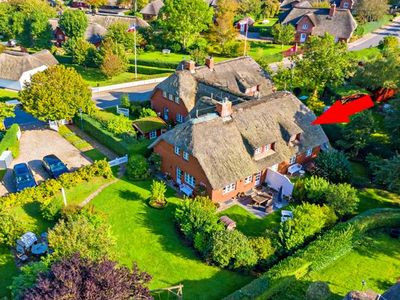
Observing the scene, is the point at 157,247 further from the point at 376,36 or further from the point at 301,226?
the point at 376,36

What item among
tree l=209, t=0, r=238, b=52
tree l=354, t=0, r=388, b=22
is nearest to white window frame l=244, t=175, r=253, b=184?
tree l=209, t=0, r=238, b=52

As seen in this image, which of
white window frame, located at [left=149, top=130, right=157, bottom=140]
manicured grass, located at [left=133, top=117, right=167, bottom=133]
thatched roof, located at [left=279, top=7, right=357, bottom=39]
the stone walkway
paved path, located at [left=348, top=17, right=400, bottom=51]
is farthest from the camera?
paved path, located at [left=348, top=17, right=400, bottom=51]

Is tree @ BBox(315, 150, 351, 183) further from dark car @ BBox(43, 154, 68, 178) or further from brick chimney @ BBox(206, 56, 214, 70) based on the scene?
dark car @ BBox(43, 154, 68, 178)

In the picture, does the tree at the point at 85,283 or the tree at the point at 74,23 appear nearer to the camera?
the tree at the point at 85,283

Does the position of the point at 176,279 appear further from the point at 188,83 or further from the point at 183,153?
the point at 188,83

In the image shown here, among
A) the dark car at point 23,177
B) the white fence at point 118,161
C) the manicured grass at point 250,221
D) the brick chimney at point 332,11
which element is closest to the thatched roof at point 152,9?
the brick chimney at point 332,11

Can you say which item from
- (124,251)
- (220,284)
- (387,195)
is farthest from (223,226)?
(387,195)

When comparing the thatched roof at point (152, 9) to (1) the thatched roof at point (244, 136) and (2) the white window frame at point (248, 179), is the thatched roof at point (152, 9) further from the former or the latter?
(2) the white window frame at point (248, 179)
